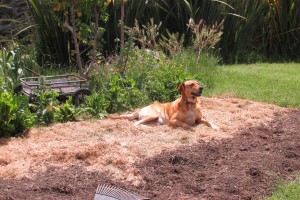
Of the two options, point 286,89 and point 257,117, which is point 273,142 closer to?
point 257,117

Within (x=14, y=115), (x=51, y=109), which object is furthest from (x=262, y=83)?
(x=14, y=115)

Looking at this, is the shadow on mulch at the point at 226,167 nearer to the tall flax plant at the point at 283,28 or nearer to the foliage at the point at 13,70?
the foliage at the point at 13,70

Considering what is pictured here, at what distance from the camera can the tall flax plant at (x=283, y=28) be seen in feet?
52.2

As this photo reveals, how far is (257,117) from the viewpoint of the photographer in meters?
8.80

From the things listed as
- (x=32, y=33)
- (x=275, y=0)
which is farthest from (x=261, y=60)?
(x=32, y=33)

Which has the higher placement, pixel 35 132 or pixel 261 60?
pixel 35 132

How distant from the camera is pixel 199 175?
246 inches

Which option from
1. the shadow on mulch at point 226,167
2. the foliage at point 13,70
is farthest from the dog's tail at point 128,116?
the foliage at point 13,70

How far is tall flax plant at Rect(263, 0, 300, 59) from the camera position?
1591 centimetres

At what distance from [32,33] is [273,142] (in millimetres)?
7251

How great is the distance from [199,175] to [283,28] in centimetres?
1058

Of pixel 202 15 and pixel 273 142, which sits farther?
pixel 202 15

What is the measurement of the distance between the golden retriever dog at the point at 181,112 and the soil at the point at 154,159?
15 cm

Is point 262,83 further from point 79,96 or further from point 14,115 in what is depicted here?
point 14,115
